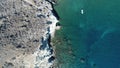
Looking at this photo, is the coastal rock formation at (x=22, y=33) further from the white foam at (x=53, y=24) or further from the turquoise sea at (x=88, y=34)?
the turquoise sea at (x=88, y=34)

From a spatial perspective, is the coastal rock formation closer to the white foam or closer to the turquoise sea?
the white foam

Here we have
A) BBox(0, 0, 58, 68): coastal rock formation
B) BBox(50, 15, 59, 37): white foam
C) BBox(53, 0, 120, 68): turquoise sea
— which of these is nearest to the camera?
BBox(0, 0, 58, 68): coastal rock formation

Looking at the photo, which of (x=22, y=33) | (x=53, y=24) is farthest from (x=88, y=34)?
(x=22, y=33)

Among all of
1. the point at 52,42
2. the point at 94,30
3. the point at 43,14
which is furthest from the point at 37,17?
the point at 94,30

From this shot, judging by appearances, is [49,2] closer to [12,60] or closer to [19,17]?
[19,17]

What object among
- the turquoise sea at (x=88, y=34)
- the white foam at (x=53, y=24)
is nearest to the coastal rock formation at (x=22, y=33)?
the white foam at (x=53, y=24)

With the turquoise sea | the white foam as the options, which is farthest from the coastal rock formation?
the turquoise sea
